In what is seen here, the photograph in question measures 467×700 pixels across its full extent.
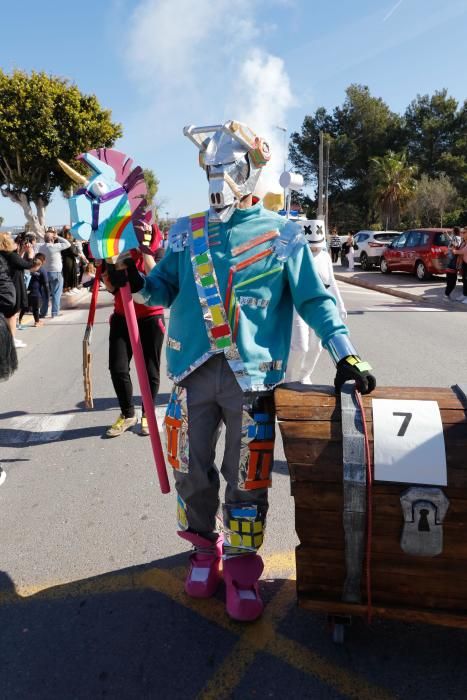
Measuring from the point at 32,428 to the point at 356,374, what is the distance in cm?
353

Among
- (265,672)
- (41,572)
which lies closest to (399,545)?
(265,672)

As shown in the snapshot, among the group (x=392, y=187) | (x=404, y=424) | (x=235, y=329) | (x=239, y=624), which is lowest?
(x=239, y=624)

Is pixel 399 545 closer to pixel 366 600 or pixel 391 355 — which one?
pixel 366 600

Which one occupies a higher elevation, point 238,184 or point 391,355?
point 238,184

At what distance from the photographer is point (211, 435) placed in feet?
7.56

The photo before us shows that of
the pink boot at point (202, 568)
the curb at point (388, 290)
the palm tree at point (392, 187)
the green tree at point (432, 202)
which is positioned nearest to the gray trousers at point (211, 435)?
the pink boot at point (202, 568)

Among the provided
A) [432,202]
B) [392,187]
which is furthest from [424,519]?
[392,187]

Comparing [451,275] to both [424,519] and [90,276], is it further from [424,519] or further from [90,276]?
[424,519]

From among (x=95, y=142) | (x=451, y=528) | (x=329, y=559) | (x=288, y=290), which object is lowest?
(x=329, y=559)

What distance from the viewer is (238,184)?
7.21ft

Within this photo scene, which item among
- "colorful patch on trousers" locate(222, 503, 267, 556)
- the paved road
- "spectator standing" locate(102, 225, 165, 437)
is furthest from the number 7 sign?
"spectator standing" locate(102, 225, 165, 437)

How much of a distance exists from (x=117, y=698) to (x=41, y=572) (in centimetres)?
90

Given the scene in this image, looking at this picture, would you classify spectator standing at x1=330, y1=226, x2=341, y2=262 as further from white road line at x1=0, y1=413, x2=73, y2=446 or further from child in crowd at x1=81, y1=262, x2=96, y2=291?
child in crowd at x1=81, y1=262, x2=96, y2=291

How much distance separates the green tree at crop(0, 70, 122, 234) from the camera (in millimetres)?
18109
